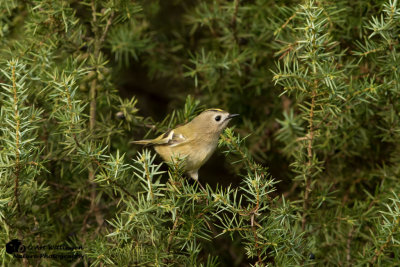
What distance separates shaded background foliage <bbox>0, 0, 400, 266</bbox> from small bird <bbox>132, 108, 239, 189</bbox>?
10cm

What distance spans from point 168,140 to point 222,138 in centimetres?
69

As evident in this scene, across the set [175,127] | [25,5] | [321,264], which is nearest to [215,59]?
[175,127]

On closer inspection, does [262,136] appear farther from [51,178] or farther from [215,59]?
[51,178]

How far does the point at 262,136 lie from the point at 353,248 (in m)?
0.78

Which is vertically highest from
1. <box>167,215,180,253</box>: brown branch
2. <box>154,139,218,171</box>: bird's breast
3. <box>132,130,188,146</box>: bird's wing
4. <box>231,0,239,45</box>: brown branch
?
<box>231,0,239,45</box>: brown branch

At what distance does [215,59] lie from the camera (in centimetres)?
242

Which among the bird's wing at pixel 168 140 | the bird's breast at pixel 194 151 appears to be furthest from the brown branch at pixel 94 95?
the bird's breast at pixel 194 151

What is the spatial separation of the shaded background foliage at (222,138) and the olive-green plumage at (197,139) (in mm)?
98

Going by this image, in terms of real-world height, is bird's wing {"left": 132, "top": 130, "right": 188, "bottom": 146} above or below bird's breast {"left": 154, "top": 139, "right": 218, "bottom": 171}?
above

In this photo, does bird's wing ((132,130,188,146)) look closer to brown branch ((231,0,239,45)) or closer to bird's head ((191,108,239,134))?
bird's head ((191,108,239,134))

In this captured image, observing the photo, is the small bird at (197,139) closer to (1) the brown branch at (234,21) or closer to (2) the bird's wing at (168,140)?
(2) the bird's wing at (168,140)

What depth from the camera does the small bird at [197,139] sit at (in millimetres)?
2420

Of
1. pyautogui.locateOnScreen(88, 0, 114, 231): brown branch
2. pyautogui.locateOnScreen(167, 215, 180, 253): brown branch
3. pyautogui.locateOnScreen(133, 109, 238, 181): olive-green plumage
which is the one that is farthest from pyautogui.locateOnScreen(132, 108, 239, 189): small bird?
pyautogui.locateOnScreen(167, 215, 180, 253): brown branch

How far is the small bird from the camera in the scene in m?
2.42
